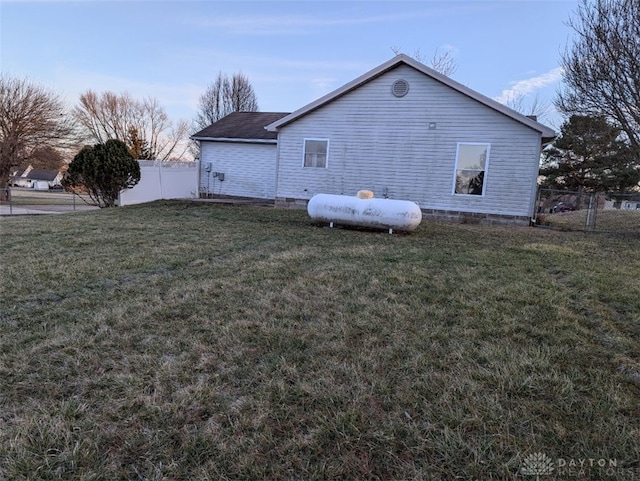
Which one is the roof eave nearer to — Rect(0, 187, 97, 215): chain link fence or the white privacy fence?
the white privacy fence

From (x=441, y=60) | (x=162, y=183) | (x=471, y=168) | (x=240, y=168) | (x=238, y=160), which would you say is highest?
(x=441, y=60)

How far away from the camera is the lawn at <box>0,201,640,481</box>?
65.3 inches

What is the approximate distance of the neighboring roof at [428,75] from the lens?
398 inches

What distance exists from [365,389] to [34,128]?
91.1 ft

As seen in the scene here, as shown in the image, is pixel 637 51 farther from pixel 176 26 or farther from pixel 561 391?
pixel 176 26

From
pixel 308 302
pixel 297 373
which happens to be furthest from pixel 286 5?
pixel 297 373

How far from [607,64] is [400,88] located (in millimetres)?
4964

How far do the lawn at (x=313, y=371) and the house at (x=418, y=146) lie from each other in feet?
20.7

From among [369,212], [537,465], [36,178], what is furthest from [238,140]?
[36,178]

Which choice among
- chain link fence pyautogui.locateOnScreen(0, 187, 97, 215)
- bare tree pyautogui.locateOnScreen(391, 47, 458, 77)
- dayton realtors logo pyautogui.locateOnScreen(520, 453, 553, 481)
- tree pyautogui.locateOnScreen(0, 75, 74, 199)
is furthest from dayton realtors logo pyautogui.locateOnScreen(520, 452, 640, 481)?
tree pyautogui.locateOnScreen(0, 75, 74, 199)

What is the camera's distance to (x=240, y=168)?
16016mm

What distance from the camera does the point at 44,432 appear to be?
69.9 inches

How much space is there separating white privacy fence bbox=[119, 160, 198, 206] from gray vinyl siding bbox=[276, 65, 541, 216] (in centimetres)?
606

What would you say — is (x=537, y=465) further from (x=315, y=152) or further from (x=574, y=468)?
(x=315, y=152)
